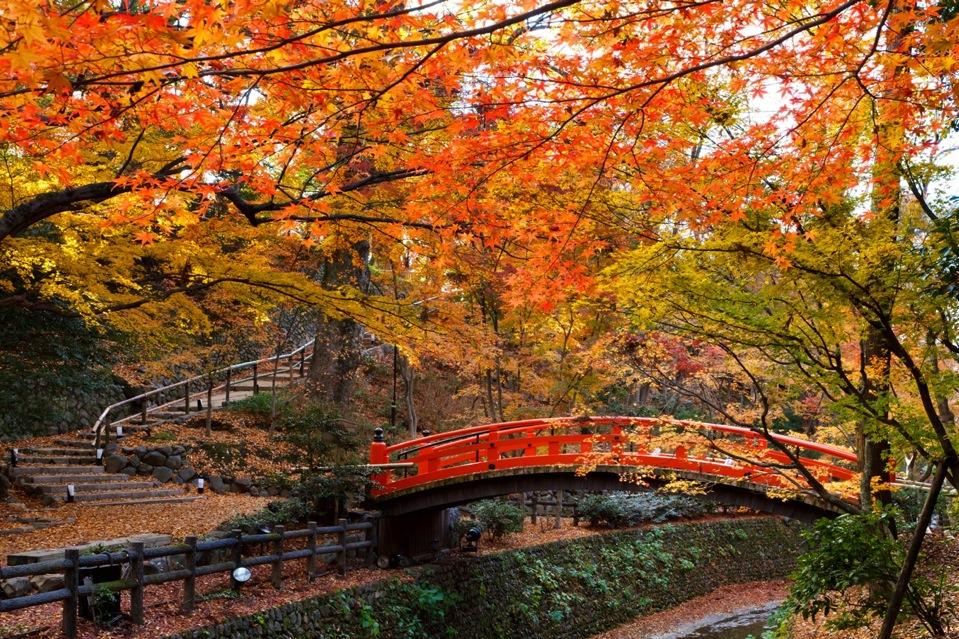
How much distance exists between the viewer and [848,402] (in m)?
6.74

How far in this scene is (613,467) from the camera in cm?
1131

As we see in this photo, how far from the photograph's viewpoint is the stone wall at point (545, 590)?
1023 centimetres

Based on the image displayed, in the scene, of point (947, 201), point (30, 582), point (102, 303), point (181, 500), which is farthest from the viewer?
point (181, 500)

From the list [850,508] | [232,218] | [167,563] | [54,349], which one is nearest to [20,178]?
[232,218]

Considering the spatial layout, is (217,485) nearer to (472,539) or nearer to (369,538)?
(369,538)

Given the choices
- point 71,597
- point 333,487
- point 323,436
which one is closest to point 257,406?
point 323,436

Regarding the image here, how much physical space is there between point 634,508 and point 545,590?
547 centimetres

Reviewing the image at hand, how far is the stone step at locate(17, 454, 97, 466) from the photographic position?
14.4 metres

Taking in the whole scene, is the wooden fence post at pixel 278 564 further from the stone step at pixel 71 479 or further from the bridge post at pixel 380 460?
the stone step at pixel 71 479

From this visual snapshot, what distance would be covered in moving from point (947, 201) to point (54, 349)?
1212 centimetres

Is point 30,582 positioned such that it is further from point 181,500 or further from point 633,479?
point 633,479

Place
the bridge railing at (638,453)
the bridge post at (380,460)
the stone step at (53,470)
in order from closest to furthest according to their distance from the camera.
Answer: the bridge railing at (638,453) < the bridge post at (380,460) < the stone step at (53,470)

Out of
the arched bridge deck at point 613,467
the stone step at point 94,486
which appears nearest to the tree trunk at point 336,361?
the stone step at point 94,486

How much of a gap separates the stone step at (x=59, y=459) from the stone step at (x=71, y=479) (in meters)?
0.91
